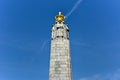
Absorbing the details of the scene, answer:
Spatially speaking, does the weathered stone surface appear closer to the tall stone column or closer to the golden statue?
the tall stone column

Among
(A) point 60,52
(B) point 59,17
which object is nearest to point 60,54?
(A) point 60,52

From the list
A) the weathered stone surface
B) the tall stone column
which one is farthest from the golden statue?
the weathered stone surface

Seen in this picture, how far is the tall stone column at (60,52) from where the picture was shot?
78.3ft

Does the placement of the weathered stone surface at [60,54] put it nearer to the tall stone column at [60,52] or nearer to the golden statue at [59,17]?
the tall stone column at [60,52]

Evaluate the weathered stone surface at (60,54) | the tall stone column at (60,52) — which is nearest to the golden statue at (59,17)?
the tall stone column at (60,52)

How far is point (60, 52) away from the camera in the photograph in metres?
24.8

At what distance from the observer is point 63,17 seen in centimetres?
2670

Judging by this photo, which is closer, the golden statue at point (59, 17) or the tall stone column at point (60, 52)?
the tall stone column at point (60, 52)

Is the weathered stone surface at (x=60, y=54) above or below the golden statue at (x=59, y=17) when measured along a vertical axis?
below

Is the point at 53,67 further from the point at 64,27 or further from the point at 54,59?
the point at 64,27

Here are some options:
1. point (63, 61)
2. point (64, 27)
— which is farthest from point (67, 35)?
point (63, 61)

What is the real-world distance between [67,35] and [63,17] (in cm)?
207

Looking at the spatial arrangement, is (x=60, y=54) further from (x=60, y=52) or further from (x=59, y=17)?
(x=59, y=17)

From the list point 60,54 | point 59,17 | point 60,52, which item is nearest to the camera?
point 60,54
